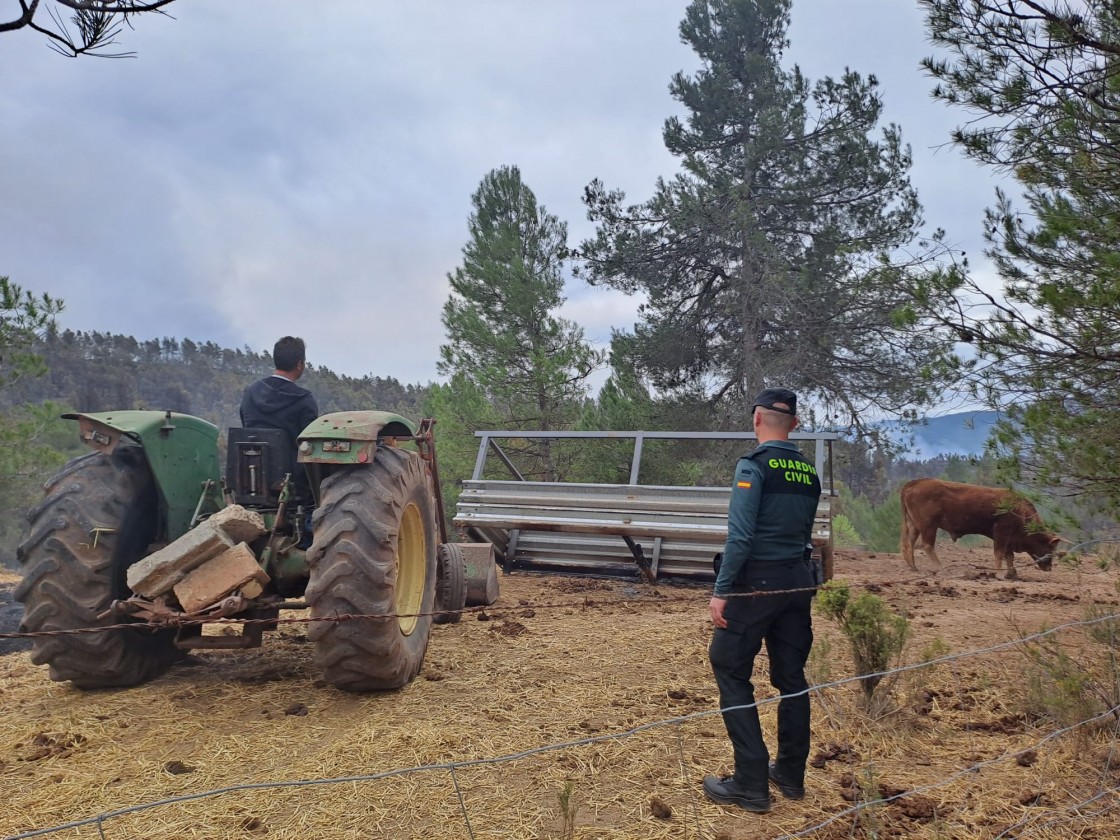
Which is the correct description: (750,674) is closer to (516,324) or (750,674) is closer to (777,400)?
(777,400)

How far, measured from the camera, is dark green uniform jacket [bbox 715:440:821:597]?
301 cm

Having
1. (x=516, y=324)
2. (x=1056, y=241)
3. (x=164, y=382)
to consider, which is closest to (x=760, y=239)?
(x=516, y=324)

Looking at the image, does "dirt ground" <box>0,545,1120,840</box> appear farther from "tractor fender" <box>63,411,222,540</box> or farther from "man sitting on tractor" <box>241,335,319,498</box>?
"man sitting on tractor" <box>241,335,319,498</box>

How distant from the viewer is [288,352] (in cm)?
457

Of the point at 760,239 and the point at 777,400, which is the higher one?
the point at 760,239

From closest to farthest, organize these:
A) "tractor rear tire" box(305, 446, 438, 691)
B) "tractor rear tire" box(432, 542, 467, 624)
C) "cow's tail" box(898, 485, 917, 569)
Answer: "tractor rear tire" box(305, 446, 438, 691), "tractor rear tire" box(432, 542, 467, 624), "cow's tail" box(898, 485, 917, 569)

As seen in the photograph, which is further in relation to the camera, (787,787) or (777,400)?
(777,400)

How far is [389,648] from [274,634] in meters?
2.37

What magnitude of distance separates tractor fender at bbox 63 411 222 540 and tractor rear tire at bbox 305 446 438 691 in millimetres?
993

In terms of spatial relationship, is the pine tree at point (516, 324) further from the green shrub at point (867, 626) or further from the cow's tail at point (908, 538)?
the green shrub at point (867, 626)

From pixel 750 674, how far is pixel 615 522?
17.0 ft

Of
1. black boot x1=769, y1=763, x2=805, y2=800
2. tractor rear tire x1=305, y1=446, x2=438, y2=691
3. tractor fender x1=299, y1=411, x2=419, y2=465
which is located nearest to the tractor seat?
tractor fender x1=299, y1=411, x2=419, y2=465

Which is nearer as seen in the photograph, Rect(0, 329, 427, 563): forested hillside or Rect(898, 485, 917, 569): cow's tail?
Rect(898, 485, 917, 569): cow's tail

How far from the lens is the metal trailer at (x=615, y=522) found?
791 centimetres
